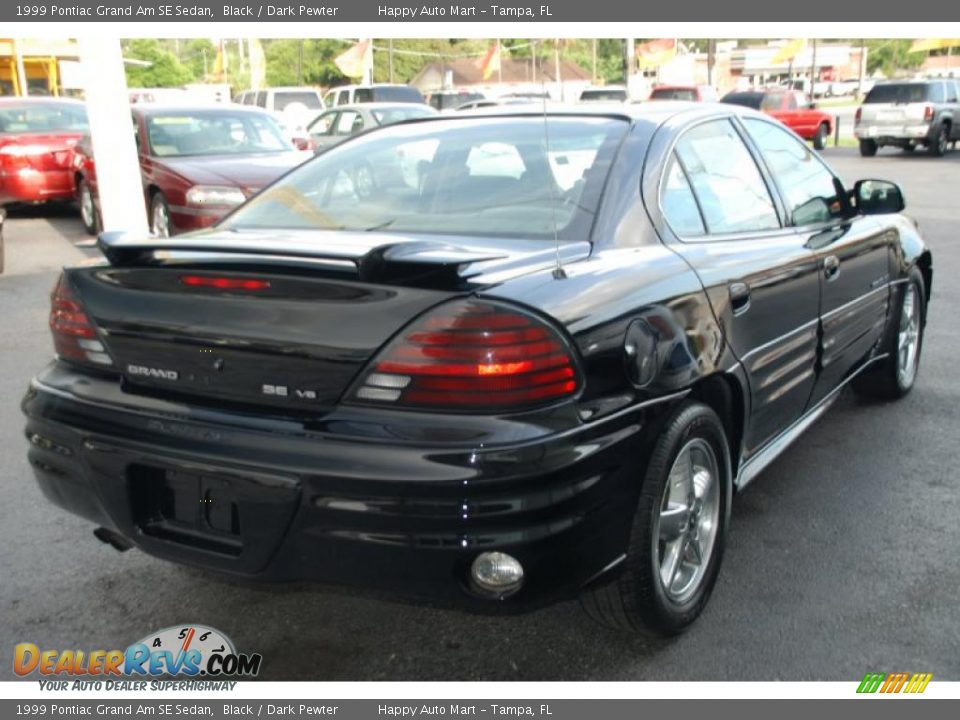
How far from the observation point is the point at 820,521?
384 centimetres

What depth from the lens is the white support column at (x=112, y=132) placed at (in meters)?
7.09

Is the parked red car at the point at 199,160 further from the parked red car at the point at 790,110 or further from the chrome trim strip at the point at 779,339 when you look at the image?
the parked red car at the point at 790,110

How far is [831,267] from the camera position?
398 cm

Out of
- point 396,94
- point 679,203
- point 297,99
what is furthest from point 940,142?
point 679,203

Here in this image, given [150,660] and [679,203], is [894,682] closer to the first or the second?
[679,203]

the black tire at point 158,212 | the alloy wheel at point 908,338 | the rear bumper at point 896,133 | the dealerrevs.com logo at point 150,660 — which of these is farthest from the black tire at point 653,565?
the rear bumper at point 896,133

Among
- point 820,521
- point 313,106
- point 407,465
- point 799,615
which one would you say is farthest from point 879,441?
point 313,106

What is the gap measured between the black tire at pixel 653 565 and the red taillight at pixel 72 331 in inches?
60.8

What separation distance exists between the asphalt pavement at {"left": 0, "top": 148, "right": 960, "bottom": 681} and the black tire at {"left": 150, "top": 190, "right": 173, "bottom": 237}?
531cm

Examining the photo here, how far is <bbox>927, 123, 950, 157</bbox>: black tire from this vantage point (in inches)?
940

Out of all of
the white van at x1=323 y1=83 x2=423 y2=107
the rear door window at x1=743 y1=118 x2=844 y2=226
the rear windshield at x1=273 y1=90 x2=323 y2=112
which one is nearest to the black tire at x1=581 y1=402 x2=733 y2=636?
the rear door window at x1=743 y1=118 x2=844 y2=226

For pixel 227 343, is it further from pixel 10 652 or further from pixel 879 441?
pixel 879 441

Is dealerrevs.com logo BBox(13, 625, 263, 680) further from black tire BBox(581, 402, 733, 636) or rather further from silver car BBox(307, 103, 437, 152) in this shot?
silver car BBox(307, 103, 437, 152)
